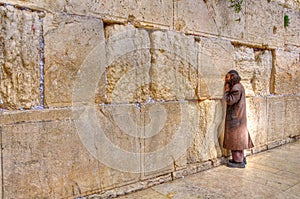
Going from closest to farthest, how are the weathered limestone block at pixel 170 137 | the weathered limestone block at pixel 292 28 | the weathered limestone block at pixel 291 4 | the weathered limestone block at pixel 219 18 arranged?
the weathered limestone block at pixel 170 137, the weathered limestone block at pixel 219 18, the weathered limestone block at pixel 291 4, the weathered limestone block at pixel 292 28

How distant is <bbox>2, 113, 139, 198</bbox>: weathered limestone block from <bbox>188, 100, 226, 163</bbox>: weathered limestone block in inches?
46.8

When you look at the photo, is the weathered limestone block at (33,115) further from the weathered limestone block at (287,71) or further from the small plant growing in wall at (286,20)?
the small plant growing in wall at (286,20)

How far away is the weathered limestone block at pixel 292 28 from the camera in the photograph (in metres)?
4.18

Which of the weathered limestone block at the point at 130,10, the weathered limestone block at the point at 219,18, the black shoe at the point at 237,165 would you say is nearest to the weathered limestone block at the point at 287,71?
the weathered limestone block at the point at 219,18

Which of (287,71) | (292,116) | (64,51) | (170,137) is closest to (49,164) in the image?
(64,51)

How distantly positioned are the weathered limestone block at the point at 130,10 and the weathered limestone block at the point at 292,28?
9.03 feet

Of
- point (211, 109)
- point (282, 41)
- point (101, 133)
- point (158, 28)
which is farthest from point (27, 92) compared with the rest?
point (282, 41)

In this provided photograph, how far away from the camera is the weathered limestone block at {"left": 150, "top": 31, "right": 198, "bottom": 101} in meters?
2.53

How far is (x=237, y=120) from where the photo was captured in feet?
9.91

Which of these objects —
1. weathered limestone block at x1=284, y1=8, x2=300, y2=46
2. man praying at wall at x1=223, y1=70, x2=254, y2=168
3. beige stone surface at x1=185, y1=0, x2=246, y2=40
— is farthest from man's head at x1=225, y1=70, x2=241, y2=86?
weathered limestone block at x1=284, y1=8, x2=300, y2=46

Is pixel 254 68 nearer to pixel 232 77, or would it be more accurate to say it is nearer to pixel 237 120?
pixel 232 77

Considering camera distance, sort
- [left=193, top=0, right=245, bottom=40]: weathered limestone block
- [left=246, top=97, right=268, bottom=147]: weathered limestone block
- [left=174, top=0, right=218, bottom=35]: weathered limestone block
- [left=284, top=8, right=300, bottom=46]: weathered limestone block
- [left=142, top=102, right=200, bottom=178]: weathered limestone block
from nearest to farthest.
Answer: [left=142, top=102, right=200, bottom=178]: weathered limestone block
[left=174, top=0, right=218, bottom=35]: weathered limestone block
[left=193, top=0, right=245, bottom=40]: weathered limestone block
[left=246, top=97, right=268, bottom=147]: weathered limestone block
[left=284, top=8, right=300, bottom=46]: weathered limestone block

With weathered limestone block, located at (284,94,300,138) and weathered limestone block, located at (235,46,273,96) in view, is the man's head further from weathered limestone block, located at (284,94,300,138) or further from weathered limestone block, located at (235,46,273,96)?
weathered limestone block, located at (284,94,300,138)

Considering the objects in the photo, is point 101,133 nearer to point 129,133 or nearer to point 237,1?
point 129,133
